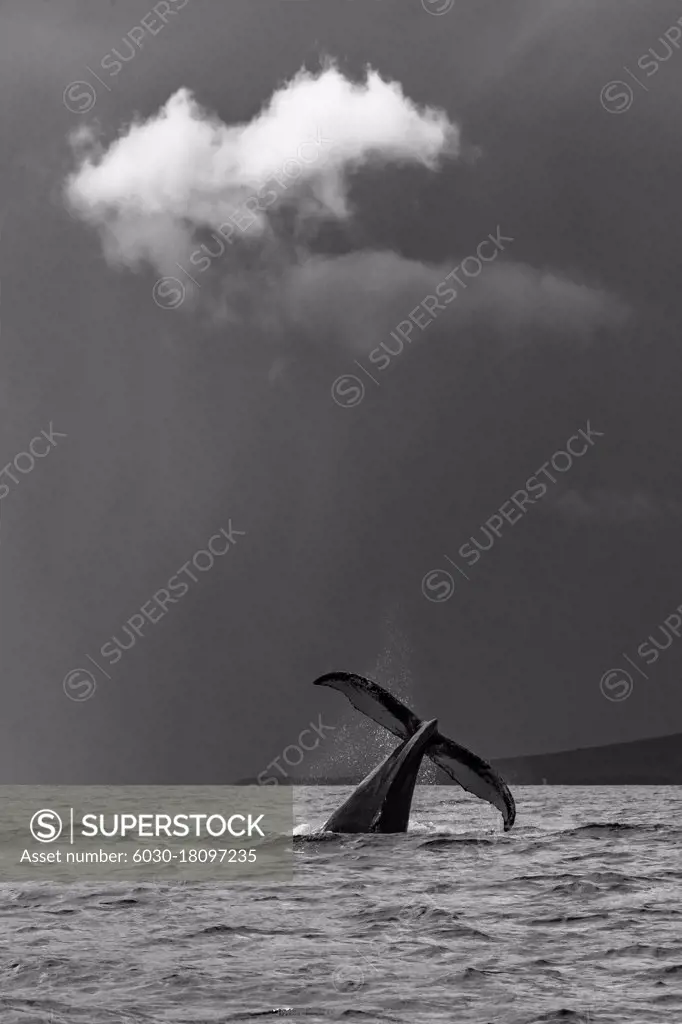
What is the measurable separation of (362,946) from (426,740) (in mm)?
8268

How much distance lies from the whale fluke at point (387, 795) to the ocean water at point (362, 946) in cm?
140

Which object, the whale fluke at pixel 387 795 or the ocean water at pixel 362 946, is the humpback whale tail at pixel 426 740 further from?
the ocean water at pixel 362 946

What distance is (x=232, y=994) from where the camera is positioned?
1015 centimetres

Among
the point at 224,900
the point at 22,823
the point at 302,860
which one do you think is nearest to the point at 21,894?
the point at 224,900

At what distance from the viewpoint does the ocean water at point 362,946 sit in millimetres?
9711

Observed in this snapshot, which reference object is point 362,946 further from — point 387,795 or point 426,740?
point 387,795

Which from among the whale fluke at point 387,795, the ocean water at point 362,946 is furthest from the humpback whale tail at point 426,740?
the ocean water at point 362,946

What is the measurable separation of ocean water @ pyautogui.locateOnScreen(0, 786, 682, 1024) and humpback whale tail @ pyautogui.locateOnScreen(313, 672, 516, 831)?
4.20 feet

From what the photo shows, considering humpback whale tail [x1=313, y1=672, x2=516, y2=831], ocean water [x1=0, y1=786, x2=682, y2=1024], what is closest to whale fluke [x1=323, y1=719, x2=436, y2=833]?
humpback whale tail [x1=313, y1=672, x2=516, y2=831]

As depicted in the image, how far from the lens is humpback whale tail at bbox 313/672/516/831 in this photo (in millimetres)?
20453

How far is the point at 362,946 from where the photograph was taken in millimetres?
12266

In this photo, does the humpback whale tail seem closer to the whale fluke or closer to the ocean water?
the whale fluke

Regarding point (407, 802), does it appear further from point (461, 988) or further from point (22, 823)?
point (22, 823)

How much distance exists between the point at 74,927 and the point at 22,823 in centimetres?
2555
